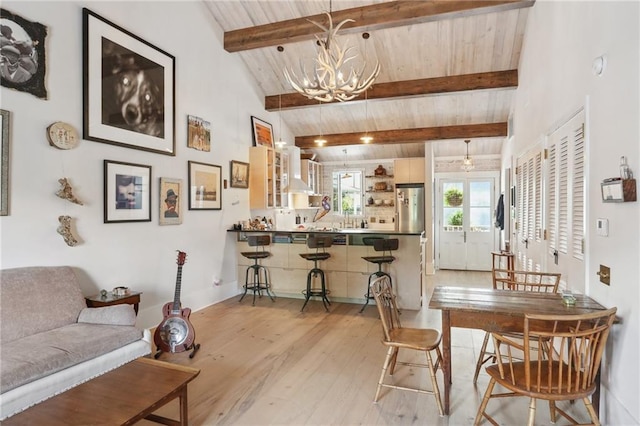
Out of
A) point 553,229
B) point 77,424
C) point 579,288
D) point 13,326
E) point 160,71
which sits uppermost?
point 160,71

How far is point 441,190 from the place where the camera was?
8914mm

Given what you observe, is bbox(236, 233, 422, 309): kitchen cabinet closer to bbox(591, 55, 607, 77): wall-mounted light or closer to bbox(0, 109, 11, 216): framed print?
bbox(591, 55, 607, 77): wall-mounted light

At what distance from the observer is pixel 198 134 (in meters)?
5.20

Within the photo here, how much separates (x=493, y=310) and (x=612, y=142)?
1.26m

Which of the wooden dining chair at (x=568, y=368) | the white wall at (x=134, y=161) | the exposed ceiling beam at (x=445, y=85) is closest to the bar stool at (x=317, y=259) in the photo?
the white wall at (x=134, y=161)

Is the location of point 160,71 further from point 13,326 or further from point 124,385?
point 124,385

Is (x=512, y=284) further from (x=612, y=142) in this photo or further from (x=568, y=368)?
(x=612, y=142)

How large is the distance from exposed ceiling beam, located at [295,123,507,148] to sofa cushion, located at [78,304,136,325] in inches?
242

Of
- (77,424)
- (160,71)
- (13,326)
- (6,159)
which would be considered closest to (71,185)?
(6,159)

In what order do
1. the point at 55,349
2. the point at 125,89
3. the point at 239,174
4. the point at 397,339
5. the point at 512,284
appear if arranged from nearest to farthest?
1. the point at 55,349
2. the point at 397,339
3. the point at 512,284
4. the point at 125,89
5. the point at 239,174

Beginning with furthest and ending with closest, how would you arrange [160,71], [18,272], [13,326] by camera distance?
[160,71]
[18,272]
[13,326]

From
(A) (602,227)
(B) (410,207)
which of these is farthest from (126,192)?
(B) (410,207)

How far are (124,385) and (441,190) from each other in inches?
317

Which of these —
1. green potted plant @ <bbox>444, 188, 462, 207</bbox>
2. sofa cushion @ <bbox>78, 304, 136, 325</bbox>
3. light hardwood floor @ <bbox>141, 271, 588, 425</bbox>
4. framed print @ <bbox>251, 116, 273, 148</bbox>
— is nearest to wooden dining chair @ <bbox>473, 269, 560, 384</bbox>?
light hardwood floor @ <bbox>141, 271, 588, 425</bbox>
